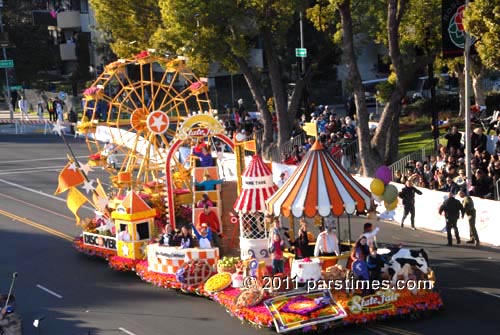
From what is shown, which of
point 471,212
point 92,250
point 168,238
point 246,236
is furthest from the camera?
point 92,250

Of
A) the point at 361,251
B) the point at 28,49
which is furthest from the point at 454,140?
the point at 28,49

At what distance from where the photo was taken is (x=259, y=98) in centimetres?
3738

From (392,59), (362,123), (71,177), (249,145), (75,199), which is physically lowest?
(75,199)

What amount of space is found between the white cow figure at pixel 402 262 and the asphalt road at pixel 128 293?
1.09 metres

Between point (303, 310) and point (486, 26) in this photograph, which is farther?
point (486, 26)

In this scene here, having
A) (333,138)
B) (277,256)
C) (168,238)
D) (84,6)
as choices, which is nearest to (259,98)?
(333,138)

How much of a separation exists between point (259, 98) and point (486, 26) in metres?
15.4

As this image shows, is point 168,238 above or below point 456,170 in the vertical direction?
below

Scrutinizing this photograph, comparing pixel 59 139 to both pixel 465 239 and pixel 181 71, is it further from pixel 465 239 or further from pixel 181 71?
pixel 465 239

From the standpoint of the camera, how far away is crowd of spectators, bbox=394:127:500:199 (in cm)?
2498

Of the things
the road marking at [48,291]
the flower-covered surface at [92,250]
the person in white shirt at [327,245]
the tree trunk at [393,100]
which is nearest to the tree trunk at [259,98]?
the tree trunk at [393,100]

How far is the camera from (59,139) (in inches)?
1896

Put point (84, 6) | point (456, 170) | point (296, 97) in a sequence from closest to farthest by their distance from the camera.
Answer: point (456, 170), point (296, 97), point (84, 6)

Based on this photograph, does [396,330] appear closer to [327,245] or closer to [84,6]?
[327,245]
